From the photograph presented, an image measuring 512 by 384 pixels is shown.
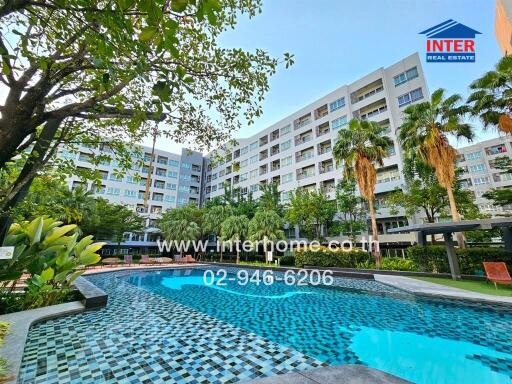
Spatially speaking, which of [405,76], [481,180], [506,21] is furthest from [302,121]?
Answer: [481,180]

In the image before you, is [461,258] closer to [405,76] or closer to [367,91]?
[405,76]

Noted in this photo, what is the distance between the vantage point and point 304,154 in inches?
1480

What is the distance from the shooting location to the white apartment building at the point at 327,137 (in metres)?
27.0

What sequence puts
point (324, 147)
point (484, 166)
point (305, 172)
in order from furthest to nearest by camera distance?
1. point (484, 166)
2. point (305, 172)
3. point (324, 147)

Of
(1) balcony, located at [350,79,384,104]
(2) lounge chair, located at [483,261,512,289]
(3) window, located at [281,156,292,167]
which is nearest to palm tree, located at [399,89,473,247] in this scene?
(2) lounge chair, located at [483,261,512,289]

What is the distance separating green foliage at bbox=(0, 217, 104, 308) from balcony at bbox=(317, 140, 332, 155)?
103 feet

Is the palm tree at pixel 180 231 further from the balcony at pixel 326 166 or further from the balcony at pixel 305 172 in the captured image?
the balcony at pixel 326 166

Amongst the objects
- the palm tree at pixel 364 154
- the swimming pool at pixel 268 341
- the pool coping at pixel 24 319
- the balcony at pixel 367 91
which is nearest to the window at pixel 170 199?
the balcony at pixel 367 91

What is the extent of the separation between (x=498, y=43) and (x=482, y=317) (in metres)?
27.4

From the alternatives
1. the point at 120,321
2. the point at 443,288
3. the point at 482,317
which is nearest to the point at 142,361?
the point at 120,321

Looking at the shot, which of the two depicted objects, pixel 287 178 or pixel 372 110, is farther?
pixel 287 178

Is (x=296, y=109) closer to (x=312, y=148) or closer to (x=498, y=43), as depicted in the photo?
(x=312, y=148)

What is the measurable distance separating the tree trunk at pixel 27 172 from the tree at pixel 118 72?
0.05 ft

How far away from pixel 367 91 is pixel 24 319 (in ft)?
123
